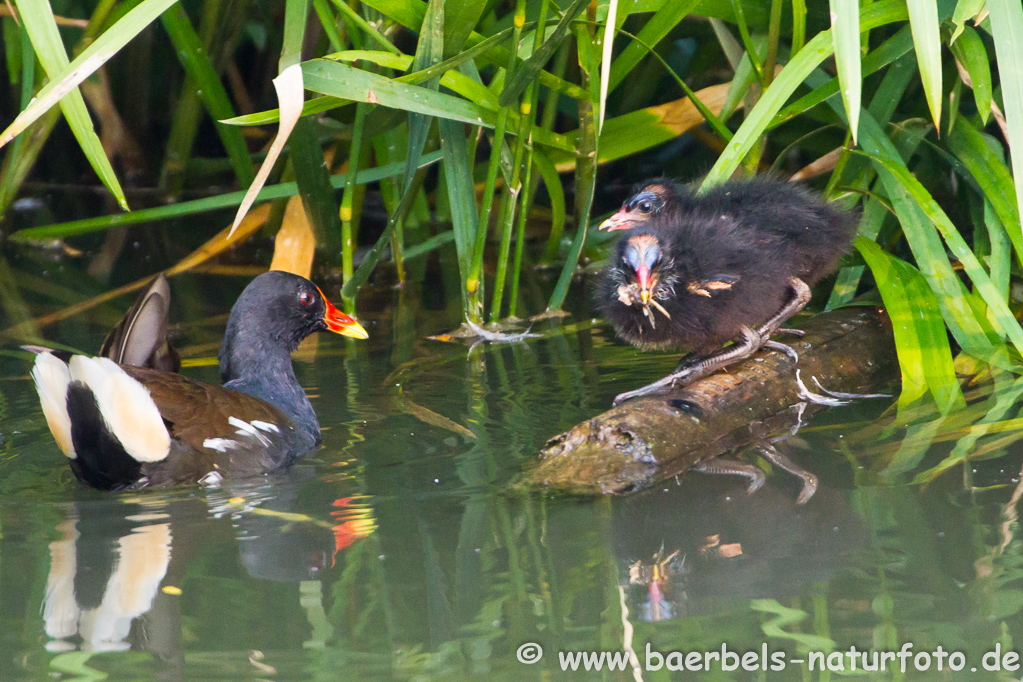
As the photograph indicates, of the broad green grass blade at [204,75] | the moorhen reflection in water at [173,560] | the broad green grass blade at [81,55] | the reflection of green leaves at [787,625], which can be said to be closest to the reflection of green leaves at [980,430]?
the reflection of green leaves at [787,625]

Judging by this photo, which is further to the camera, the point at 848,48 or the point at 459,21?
the point at 459,21

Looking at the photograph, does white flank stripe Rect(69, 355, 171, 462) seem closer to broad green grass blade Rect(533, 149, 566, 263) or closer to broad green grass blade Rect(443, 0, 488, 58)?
broad green grass blade Rect(443, 0, 488, 58)

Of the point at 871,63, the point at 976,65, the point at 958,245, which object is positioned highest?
the point at 871,63

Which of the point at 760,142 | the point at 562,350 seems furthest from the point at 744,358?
the point at 760,142

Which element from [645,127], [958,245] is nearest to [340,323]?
[645,127]

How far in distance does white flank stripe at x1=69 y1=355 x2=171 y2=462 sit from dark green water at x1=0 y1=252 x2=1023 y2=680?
0.13m

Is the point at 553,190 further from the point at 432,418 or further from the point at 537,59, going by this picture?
the point at 432,418

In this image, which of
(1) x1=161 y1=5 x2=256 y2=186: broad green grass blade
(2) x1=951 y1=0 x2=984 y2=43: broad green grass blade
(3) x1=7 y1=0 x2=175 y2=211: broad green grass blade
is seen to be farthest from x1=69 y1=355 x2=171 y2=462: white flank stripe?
(2) x1=951 y1=0 x2=984 y2=43: broad green grass blade

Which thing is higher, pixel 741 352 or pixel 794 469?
pixel 741 352

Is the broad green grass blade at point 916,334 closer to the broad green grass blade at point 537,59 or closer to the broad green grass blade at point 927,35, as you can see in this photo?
the broad green grass blade at point 927,35

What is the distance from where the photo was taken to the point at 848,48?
188cm

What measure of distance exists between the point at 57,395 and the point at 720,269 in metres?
1.62

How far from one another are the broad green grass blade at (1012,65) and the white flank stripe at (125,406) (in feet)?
6.50

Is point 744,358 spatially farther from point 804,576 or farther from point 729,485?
point 804,576
